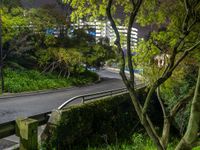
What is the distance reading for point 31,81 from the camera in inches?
814

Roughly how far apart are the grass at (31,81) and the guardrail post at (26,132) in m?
13.4

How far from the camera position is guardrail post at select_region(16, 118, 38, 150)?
5.20 m

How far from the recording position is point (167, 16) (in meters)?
5.65

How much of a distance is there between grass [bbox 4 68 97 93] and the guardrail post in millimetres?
13352

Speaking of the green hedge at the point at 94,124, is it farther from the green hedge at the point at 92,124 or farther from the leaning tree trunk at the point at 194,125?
the leaning tree trunk at the point at 194,125

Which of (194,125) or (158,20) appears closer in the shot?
(194,125)

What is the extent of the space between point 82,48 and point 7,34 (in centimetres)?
761

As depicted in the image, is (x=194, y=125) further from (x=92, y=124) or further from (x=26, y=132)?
(x=92, y=124)

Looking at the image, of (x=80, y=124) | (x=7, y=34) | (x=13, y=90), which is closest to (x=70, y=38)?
(x=7, y=34)

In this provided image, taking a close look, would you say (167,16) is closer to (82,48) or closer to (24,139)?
(24,139)

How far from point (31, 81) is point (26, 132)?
1590 centimetres

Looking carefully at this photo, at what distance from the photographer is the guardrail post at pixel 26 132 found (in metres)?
5.20

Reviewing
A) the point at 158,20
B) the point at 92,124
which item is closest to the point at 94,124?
the point at 92,124

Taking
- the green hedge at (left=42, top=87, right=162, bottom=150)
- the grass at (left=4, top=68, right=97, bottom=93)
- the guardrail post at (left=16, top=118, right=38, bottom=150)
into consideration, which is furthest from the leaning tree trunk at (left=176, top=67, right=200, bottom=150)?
the grass at (left=4, top=68, right=97, bottom=93)
